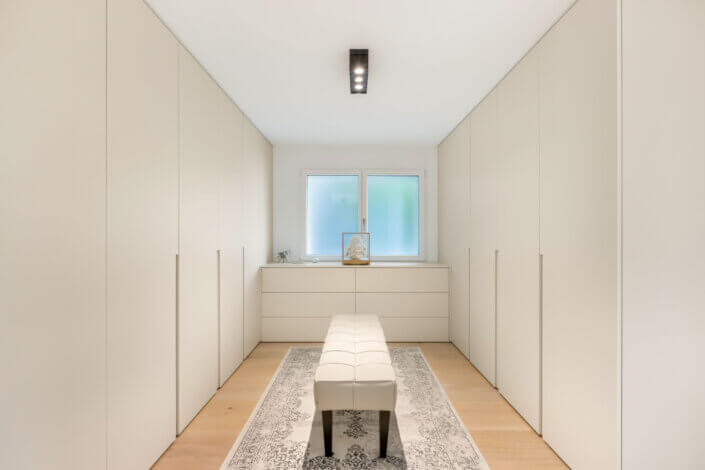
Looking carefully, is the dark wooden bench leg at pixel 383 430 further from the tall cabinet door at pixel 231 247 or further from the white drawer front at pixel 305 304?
the white drawer front at pixel 305 304

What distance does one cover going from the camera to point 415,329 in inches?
174

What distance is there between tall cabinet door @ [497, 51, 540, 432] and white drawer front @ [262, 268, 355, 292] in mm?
1926

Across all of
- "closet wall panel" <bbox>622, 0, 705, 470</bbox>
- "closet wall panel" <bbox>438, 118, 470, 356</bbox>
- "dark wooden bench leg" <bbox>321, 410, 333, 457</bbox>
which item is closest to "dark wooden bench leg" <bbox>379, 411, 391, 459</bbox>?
"dark wooden bench leg" <bbox>321, 410, 333, 457</bbox>

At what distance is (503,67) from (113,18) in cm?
240

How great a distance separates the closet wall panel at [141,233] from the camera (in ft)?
5.48

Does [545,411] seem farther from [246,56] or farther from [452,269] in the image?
[246,56]

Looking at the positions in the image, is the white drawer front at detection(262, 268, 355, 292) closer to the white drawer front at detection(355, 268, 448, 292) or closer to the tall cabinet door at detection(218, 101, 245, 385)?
the white drawer front at detection(355, 268, 448, 292)

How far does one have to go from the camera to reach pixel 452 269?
431 cm

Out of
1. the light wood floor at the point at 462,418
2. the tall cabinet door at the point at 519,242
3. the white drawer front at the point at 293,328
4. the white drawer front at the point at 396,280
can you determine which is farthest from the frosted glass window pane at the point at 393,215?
the tall cabinet door at the point at 519,242

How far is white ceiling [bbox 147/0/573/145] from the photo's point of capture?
6.56 ft

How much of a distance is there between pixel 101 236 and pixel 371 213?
149 inches

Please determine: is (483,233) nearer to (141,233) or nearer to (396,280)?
(396,280)

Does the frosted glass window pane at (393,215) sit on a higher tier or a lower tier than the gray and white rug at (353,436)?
higher

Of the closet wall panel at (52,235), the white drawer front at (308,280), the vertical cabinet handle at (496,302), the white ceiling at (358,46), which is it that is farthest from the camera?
the white drawer front at (308,280)
